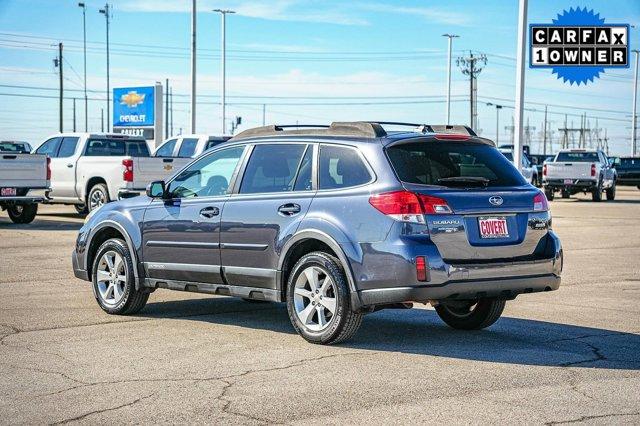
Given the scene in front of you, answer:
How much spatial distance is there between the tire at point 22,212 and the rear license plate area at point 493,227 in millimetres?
17153

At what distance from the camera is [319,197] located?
8.48 meters

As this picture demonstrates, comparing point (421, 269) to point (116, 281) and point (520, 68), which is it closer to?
point (116, 281)

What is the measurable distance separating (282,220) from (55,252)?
353 inches

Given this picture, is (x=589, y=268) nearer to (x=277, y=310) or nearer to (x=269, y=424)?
(x=277, y=310)

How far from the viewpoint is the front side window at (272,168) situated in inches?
352

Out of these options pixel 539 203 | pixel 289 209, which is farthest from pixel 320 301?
pixel 539 203

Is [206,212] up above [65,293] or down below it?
above

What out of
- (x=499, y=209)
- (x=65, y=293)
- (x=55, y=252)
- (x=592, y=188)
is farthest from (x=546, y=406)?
(x=592, y=188)

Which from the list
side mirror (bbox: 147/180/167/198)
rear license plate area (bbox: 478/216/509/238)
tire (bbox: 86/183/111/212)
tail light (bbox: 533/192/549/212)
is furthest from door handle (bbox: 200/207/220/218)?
tire (bbox: 86/183/111/212)

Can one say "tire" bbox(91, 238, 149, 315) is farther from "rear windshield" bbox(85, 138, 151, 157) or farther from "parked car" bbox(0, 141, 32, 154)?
"parked car" bbox(0, 141, 32, 154)

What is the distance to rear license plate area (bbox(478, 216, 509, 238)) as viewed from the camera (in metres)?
8.14

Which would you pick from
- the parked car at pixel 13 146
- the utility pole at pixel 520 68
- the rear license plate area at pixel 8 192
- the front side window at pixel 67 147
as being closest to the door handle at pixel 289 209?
the utility pole at pixel 520 68

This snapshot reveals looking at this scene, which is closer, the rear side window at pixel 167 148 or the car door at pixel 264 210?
the car door at pixel 264 210

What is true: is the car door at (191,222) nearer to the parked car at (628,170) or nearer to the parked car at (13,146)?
the parked car at (13,146)
